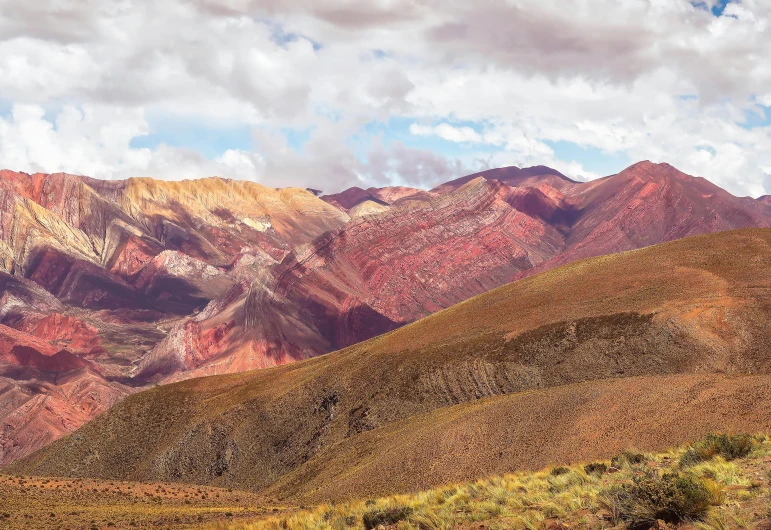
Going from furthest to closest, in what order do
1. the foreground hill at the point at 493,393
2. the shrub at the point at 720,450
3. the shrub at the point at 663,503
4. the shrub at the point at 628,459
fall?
the foreground hill at the point at 493,393 → the shrub at the point at 628,459 → the shrub at the point at 720,450 → the shrub at the point at 663,503

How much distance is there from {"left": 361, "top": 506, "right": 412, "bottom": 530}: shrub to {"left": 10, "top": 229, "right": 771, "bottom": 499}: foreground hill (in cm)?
2304

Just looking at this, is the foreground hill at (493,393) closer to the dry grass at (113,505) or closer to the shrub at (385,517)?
the dry grass at (113,505)

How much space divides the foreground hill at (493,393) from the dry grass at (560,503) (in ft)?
58.0

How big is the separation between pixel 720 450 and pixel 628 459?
366 centimetres

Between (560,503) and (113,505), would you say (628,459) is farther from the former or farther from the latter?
(113,505)

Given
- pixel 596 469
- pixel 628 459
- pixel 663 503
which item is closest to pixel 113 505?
pixel 596 469

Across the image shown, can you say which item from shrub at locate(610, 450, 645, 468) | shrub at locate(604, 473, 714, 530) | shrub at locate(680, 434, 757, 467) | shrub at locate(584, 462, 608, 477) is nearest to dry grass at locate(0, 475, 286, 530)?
shrub at locate(584, 462, 608, 477)

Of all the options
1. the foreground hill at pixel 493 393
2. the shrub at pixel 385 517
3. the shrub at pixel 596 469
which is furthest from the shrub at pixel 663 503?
the foreground hill at pixel 493 393

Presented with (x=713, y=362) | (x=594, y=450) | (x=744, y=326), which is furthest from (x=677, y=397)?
(x=744, y=326)

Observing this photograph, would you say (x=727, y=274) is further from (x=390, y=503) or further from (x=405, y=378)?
(x=390, y=503)

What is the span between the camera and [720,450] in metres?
27.6

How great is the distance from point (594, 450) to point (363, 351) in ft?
163

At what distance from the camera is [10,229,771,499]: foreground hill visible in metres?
49.0

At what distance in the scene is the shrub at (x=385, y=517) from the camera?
2309 centimetres
